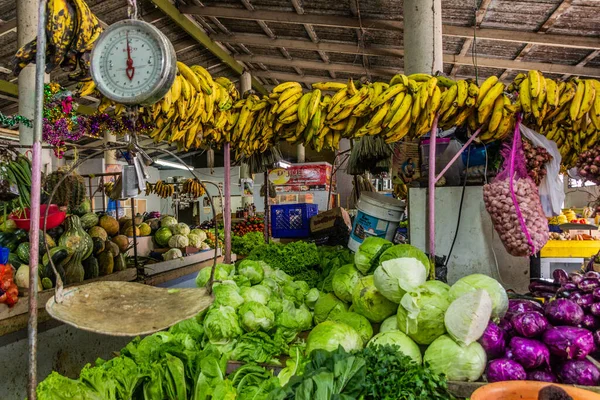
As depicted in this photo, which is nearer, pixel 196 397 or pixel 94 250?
pixel 196 397

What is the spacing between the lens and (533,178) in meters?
2.59

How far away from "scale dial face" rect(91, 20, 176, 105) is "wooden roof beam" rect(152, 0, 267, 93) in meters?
4.72

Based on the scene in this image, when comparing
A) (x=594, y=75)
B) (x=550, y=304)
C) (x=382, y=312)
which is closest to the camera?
(x=550, y=304)

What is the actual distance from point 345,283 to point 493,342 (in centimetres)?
92

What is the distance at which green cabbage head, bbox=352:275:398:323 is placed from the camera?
2064 mm

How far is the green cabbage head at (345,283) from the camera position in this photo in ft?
7.82

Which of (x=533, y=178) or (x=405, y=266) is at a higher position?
(x=533, y=178)

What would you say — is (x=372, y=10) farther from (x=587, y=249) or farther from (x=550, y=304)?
(x=550, y=304)

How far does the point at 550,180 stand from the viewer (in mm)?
2646

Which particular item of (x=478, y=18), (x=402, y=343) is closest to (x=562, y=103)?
(x=402, y=343)

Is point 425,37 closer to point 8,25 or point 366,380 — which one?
point 366,380

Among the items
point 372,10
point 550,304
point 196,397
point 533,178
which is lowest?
point 196,397

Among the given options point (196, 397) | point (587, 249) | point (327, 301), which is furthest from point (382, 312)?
point (587, 249)

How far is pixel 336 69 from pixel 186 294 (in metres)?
6.95
